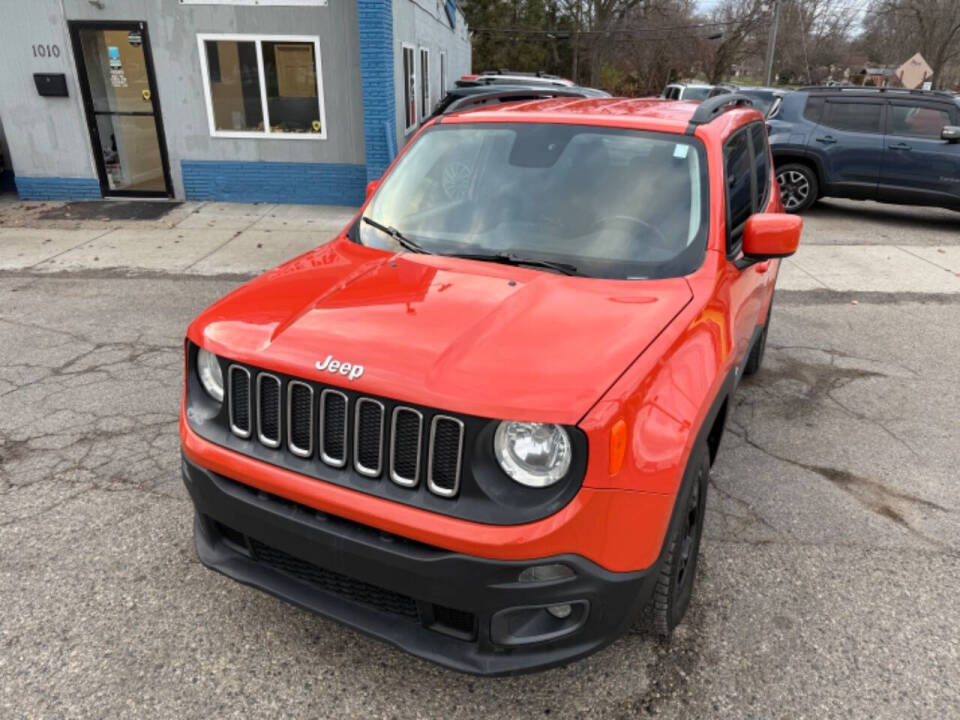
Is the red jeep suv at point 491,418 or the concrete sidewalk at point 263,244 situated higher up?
the red jeep suv at point 491,418

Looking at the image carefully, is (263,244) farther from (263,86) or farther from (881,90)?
(881,90)

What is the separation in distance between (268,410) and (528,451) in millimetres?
864

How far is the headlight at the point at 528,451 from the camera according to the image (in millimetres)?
1983

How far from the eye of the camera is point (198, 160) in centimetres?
1030

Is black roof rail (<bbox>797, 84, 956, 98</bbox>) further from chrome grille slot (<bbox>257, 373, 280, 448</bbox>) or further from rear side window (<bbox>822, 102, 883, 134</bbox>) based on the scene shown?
chrome grille slot (<bbox>257, 373, 280, 448</bbox>)

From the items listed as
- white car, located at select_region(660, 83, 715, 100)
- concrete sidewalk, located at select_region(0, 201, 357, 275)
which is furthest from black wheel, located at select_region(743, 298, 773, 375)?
white car, located at select_region(660, 83, 715, 100)

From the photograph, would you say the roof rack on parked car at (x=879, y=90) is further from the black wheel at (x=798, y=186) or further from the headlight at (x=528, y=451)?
the headlight at (x=528, y=451)

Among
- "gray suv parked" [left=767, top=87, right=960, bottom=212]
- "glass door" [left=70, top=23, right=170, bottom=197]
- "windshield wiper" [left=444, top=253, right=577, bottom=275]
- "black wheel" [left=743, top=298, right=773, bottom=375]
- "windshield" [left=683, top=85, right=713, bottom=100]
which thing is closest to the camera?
"windshield wiper" [left=444, top=253, right=577, bottom=275]

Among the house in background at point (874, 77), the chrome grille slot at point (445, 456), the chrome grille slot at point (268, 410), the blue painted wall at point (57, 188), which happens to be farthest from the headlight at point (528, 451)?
the house in background at point (874, 77)

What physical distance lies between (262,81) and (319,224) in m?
2.31

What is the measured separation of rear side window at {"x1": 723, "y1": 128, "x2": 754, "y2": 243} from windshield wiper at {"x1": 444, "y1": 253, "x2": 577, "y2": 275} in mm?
761

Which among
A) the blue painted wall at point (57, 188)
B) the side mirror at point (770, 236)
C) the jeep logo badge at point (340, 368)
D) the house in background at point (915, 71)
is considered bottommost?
the blue painted wall at point (57, 188)

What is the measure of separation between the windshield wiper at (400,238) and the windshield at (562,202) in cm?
1

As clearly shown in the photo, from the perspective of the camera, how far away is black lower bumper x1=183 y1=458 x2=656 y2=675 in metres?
1.98
